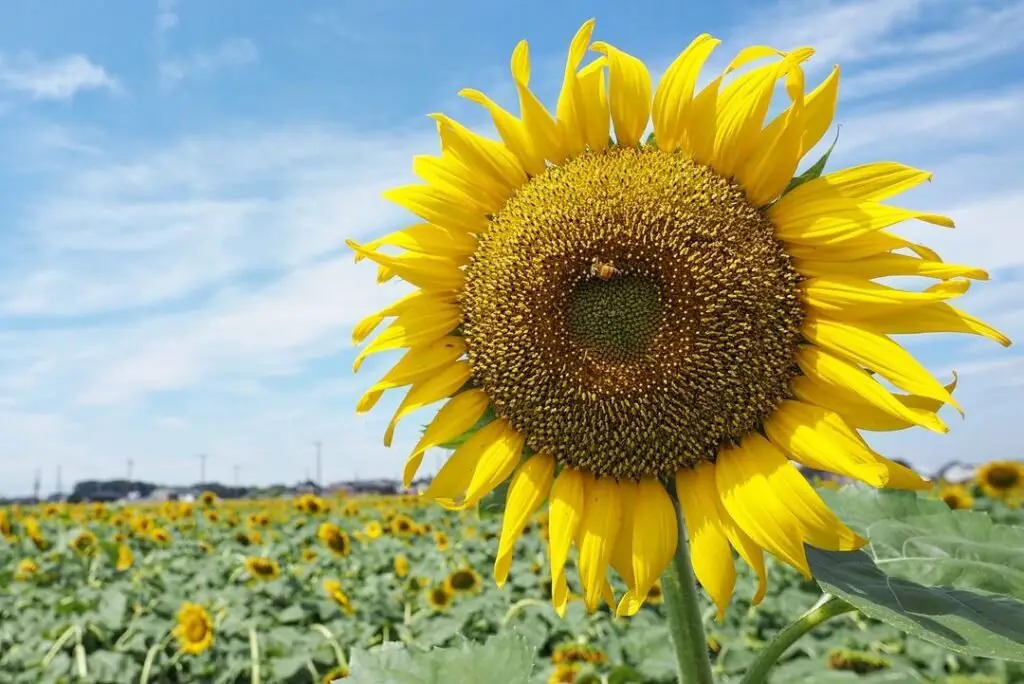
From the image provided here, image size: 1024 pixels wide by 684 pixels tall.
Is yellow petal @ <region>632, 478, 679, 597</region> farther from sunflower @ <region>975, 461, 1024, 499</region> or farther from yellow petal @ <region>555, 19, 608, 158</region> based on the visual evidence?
sunflower @ <region>975, 461, 1024, 499</region>

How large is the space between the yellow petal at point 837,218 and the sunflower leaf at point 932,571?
658 mm

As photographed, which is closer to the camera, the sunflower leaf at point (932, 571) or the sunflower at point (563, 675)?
the sunflower leaf at point (932, 571)

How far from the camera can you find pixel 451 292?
2.18 meters

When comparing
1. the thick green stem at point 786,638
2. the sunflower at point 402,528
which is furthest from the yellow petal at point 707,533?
the sunflower at point 402,528

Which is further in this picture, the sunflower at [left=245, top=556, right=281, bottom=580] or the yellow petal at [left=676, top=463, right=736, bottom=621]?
the sunflower at [left=245, top=556, right=281, bottom=580]

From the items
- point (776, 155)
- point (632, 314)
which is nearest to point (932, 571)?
point (632, 314)

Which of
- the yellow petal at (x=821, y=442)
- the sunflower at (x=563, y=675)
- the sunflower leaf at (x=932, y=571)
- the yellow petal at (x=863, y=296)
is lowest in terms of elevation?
the sunflower at (x=563, y=675)

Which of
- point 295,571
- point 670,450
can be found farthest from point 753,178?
point 295,571

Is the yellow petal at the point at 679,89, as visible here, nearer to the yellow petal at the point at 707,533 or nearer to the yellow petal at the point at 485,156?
the yellow petal at the point at 485,156

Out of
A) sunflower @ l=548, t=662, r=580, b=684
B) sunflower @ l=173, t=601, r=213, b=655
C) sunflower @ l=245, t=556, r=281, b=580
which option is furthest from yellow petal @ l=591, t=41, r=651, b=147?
sunflower @ l=245, t=556, r=281, b=580

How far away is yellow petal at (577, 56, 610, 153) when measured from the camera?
6.83ft

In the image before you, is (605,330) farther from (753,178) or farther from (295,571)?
(295,571)

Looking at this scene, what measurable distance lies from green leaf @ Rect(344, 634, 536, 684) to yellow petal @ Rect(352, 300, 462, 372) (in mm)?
672

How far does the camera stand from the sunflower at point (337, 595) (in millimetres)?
6469
